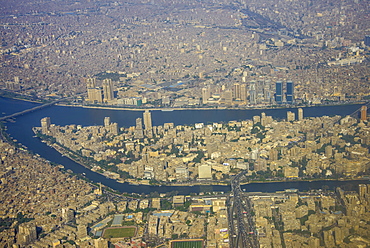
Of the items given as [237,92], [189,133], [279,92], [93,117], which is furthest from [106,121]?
[279,92]

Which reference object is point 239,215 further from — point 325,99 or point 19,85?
point 19,85

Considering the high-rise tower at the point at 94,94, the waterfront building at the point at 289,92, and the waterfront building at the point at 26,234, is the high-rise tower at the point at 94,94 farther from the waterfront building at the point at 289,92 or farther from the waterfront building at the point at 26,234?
the waterfront building at the point at 26,234

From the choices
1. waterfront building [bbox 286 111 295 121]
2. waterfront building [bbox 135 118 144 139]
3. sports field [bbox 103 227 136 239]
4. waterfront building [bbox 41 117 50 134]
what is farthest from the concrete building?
waterfront building [bbox 41 117 50 134]

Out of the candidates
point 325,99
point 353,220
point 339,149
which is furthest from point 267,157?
point 325,99

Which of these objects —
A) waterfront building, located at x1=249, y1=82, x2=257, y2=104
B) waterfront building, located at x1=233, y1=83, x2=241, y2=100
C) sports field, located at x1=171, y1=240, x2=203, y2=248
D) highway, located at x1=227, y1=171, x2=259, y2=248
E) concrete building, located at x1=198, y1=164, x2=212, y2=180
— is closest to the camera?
highway, located at x1=227, y1=171, x2=259, y2=248

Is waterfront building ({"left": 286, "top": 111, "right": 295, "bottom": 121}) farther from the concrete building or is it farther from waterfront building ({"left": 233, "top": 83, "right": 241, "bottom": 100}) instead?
the concrete building

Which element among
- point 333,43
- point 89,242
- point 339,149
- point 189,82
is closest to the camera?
point 89,242

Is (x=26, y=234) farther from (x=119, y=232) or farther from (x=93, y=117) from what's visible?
(x=93, y=117)
